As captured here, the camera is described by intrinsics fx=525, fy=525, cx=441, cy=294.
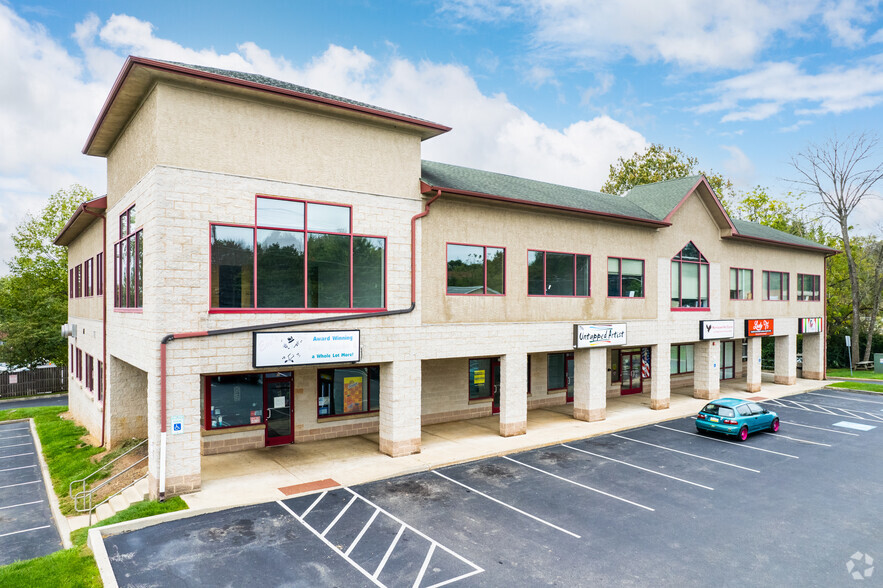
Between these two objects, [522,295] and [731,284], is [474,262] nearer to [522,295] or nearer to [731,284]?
[522,295]

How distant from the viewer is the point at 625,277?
2317 cm

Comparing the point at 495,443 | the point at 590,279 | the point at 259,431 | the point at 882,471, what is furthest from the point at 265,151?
the point at 882,471

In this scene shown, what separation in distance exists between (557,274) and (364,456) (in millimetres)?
10093

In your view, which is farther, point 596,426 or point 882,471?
point 596,426

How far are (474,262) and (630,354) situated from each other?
14.6m

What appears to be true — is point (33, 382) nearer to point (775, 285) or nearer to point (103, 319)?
point (103, 319)

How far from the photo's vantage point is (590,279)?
71.6 ft

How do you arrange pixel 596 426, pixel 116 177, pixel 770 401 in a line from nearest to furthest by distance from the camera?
pixel 116 177 < pixel 596 426 < pixel 770 401

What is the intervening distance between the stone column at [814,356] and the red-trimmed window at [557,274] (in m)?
22.6

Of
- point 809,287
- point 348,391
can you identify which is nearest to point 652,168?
point 809,287

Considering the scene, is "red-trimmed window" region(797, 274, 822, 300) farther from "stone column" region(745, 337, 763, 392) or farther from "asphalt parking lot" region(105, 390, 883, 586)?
"asphalt parking lot" region(105, 390, 883, 586)

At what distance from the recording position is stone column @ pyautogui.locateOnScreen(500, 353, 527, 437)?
63.0 ft

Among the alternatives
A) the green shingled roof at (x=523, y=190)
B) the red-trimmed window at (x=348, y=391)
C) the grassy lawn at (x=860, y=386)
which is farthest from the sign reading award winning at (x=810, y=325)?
the red-trimmed window at (x=348, y=391)

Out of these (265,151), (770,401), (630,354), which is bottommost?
(770,401)
